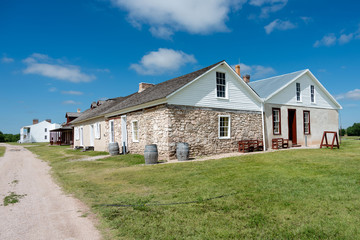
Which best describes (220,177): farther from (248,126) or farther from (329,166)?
(248,126)

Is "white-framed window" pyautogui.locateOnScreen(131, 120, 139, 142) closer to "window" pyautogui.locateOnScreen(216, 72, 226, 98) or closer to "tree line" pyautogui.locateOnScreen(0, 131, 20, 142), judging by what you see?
"window" pyautogui.locateOnScreen(216, 72, 226, 98)

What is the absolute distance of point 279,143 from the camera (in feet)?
60.3

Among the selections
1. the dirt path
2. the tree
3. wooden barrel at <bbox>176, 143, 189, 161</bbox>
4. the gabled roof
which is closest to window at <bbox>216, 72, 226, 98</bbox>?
the gabled roof

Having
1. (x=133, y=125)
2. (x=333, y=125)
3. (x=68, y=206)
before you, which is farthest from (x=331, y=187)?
(x=333, y=125)

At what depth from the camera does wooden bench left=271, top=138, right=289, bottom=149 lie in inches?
691

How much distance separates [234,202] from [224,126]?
10.8 meters

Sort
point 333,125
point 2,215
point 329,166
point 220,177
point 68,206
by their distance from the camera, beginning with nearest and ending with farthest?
point 2,215, point 68,206, point 220,177, point 329,166, point 333,125

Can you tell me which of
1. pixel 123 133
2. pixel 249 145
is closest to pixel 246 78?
pixel 249 145

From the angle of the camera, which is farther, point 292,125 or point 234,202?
point 292,125

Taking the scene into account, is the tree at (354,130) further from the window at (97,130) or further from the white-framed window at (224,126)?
the window at (97,130)

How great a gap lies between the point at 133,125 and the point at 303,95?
1381 centimetres

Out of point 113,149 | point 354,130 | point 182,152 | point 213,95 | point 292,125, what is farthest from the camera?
point 354,130

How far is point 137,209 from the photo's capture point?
5227 mm

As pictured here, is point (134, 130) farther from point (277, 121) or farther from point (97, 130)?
point (277, 121)
